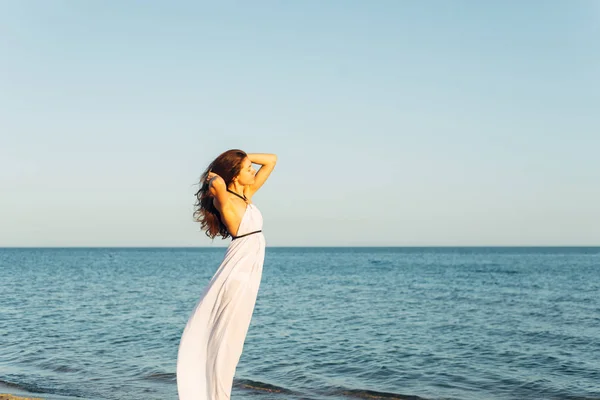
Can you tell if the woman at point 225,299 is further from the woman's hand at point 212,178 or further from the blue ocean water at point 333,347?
the blue ocean water at point 333,347

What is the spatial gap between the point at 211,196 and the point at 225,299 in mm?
878

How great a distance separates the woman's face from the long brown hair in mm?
32

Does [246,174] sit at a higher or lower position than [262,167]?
lower

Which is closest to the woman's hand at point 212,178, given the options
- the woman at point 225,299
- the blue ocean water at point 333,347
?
the woman at point 225,299

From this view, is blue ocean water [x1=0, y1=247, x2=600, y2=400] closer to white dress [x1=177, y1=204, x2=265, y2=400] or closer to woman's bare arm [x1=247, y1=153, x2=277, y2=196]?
white dress [x1=177, y1=204, x2=265, y2=400]

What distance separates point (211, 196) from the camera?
17.6 feet

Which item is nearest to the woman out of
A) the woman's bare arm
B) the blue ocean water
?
the woman's bare arm

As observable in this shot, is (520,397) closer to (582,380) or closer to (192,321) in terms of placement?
(582,380)

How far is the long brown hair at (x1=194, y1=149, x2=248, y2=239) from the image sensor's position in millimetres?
5305

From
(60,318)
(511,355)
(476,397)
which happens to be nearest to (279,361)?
(476,397)

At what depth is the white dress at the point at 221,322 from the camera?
5254 millimetres

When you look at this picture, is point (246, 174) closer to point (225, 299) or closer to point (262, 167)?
point (262, 167)

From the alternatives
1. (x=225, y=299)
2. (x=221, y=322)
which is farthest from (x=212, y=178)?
(x=221, y=322)

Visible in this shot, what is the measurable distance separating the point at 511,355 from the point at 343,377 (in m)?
5.33
